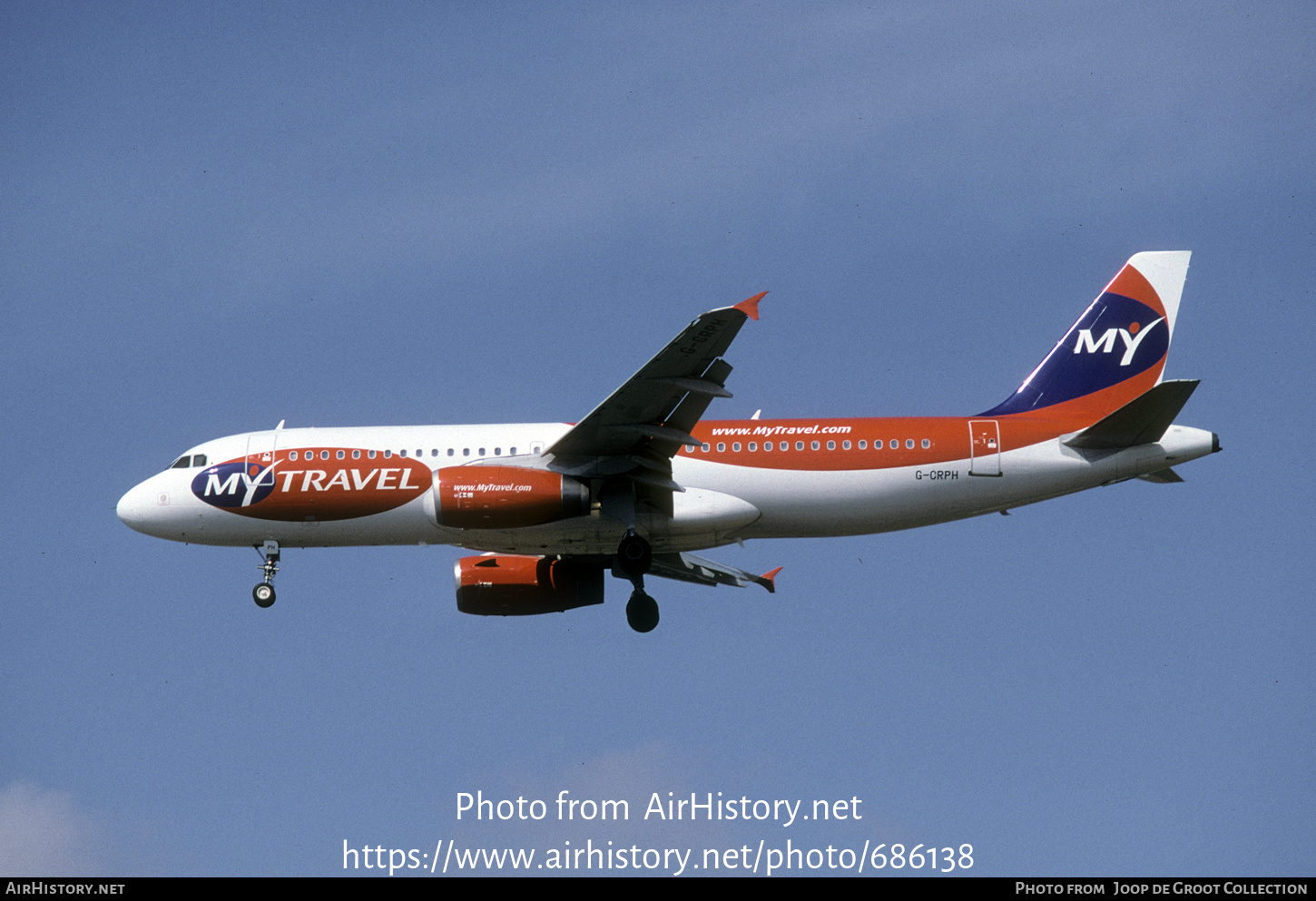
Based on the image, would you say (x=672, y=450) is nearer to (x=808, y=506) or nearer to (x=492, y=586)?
(x=808, y=506)

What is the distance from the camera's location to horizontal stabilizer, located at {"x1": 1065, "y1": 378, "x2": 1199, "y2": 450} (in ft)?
95.0

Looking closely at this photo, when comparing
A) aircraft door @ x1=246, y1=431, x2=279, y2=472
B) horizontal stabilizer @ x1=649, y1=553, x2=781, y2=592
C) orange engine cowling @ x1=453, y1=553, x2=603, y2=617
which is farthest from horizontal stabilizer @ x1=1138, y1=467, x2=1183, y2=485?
aircraft door @ x1=246, y1=431, x2=279, y2=472

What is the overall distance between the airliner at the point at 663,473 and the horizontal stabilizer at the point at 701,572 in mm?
2824

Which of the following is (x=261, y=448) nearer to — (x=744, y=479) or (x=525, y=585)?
(x=525, y=585)

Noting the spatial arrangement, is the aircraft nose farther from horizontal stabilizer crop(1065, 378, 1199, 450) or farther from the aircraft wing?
horizontal stabilizer crop(1065, 378, 1199, 450)

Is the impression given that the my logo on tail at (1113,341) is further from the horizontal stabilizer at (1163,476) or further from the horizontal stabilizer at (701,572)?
the horizontal stabilizer at (701,572)

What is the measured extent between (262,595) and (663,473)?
9628 mm

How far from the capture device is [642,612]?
105ft

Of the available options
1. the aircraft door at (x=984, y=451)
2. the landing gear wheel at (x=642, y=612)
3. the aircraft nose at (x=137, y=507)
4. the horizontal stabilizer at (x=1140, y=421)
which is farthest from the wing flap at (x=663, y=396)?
the aircraft nose at (x=137, y=507)

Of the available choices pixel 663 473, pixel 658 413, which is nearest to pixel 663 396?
pixel 658 413

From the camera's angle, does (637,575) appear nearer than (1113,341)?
Yes
